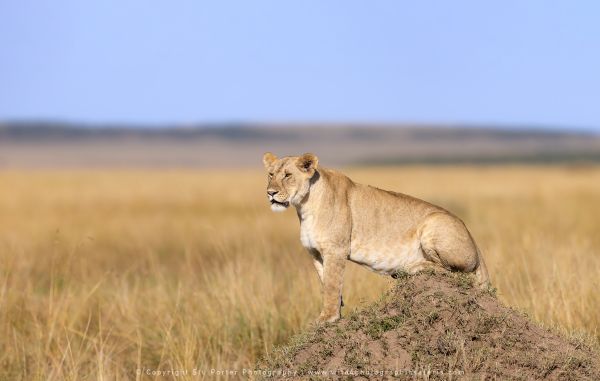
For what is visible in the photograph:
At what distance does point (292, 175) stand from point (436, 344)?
1891 mm

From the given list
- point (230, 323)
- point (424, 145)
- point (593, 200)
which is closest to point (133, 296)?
point (230, 323)

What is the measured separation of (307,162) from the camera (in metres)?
7.63

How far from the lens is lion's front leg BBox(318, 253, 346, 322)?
7637mm

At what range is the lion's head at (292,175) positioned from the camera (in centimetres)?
755

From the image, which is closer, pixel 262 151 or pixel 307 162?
pixel 307 162

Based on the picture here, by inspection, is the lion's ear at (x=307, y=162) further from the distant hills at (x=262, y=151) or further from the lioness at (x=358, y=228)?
the distant hills at (x=262, y=151)

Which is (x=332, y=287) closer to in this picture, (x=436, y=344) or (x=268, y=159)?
(x=268, y=159)

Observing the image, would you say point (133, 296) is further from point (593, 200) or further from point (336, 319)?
point (593, 200)

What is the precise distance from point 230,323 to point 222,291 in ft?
2.27

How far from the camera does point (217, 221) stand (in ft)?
77.3

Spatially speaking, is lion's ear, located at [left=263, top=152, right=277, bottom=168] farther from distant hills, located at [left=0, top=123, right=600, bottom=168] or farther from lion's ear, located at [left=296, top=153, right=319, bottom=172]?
distant hills, located at [left=0, top=123, right=600, bottom=168]

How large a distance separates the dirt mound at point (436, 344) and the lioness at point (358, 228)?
762 millimetres

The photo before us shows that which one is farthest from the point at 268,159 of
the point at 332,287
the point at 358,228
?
the point at 332,287

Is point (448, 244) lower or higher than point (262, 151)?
higher
